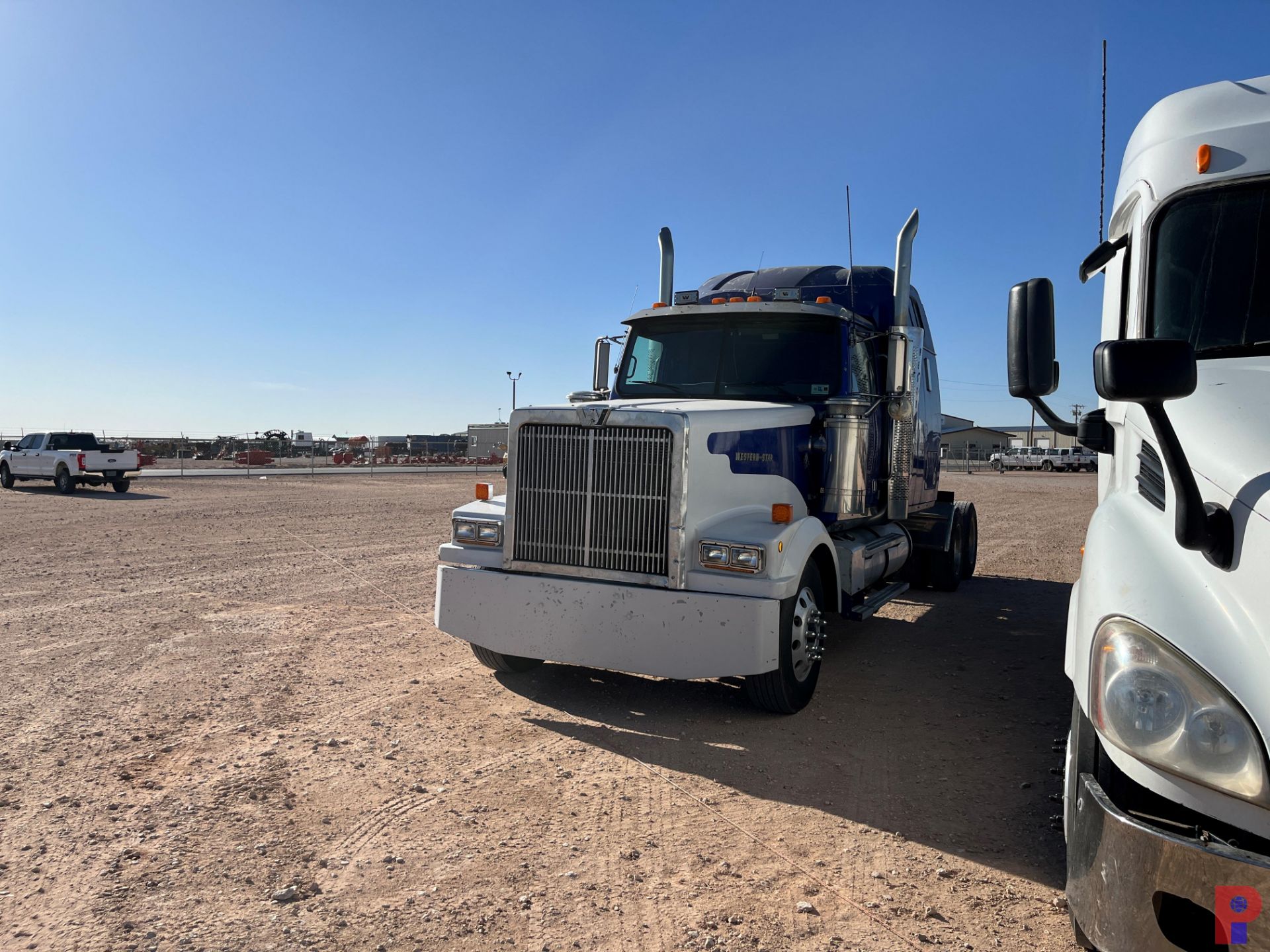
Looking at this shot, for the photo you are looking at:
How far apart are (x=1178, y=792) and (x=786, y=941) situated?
140cm

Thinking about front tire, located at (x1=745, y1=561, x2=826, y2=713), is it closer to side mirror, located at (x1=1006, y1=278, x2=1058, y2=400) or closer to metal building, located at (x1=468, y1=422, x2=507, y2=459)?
side mirror, located at (x1=1006, y1=278, x2=1058, y2=400)

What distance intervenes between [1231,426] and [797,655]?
3.01 m

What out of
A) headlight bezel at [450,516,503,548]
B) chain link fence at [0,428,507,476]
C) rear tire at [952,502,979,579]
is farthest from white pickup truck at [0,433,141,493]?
rear tire at [952,502,979,579]

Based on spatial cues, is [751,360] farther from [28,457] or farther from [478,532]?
[28,457]

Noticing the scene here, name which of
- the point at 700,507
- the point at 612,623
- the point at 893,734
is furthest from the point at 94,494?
the point at 893,734

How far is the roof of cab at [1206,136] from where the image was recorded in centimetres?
336

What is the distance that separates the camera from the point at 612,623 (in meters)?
5.06

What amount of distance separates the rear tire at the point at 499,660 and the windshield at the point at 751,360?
2.19 meters

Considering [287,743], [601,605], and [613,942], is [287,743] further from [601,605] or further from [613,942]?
[613,942]

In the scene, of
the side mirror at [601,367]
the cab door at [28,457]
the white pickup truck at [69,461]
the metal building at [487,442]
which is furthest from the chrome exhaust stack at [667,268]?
the metal building at [487,442]

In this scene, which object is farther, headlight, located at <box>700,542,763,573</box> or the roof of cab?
headlight, located at <box>700,542,763,573</box>

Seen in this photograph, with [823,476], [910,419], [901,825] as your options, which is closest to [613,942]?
[901,825]

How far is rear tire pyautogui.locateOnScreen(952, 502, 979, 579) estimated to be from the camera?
1027cm

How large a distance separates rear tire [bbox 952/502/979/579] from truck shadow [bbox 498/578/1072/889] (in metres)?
2.76
